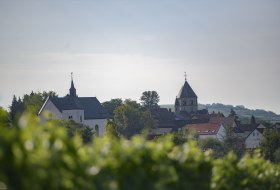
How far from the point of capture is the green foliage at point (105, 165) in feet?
16.0

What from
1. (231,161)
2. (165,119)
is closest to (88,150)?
(231,161)

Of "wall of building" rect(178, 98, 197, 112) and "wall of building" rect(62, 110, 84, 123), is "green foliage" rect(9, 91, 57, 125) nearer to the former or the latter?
"wall of building" rect(62, 110, 84, 123)

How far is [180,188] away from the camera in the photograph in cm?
783

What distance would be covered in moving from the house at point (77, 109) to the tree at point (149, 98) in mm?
57846

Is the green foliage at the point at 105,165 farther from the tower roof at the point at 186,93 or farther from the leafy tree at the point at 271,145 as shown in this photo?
the tower roof at the point at 186,93

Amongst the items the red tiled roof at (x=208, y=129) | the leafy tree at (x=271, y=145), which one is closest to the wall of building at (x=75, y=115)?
the red tiled roof at (x=208, y=129)

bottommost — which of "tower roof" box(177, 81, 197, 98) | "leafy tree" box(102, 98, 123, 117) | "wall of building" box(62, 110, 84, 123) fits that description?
"wall of building" box(62, 110, 84, 123)

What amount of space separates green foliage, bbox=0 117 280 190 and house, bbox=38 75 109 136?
8795 centimetres

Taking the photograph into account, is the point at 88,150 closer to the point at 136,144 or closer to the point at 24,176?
the point at 136,144

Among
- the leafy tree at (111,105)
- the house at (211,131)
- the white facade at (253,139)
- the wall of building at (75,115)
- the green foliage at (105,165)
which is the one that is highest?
the leafy tree at (111,105)

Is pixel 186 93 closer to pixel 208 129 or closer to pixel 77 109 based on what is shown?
pixel 208 129

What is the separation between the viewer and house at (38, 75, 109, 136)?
9862 centimetres

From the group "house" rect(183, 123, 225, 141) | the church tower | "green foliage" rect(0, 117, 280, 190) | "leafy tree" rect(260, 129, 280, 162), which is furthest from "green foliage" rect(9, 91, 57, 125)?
"green foliage" rect(0, 117, 280, 190)

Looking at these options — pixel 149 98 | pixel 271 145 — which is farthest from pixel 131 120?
pixel 271 145
